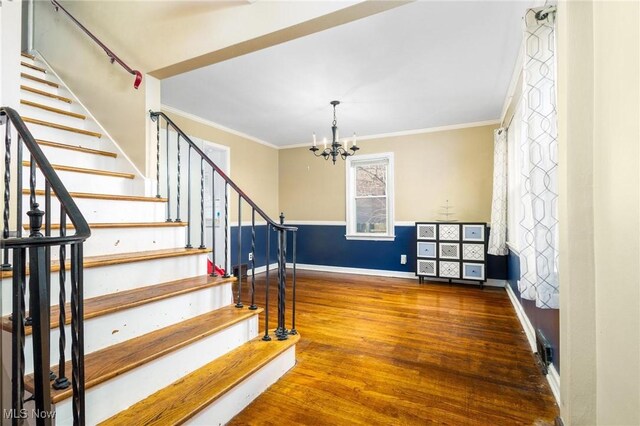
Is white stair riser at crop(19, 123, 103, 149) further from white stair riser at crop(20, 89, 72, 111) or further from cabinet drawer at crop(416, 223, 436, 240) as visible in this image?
cabinet drawer at crop(416, 223, 436, 240)

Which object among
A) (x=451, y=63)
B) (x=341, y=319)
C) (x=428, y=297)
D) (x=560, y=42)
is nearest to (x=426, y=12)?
(x=451, y=63)

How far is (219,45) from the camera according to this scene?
214cm

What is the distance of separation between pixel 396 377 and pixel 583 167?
1.63 meters

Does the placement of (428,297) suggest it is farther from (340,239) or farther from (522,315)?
(340,239)

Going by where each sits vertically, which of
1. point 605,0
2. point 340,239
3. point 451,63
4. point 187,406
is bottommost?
point 187,406

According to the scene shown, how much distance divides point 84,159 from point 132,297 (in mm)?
1526

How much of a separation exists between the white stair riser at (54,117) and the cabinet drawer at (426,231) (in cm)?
429

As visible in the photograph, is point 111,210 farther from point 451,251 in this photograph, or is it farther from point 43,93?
point 451,251

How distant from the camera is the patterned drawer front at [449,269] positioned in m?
4.49

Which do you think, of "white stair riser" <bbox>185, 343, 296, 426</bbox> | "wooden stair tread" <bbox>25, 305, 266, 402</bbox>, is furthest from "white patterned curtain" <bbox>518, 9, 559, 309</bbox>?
"wooden stair tread" <bbox>25, 305, 266, 402</bbox>

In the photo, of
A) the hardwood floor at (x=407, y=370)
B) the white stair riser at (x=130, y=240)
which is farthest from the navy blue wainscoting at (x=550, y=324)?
the white stair riser at (x=130, y=240)

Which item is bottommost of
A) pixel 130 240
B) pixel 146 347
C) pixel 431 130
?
pixel 146 347

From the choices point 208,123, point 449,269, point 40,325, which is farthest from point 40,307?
point 449,269

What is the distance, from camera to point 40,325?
0.94 meters
